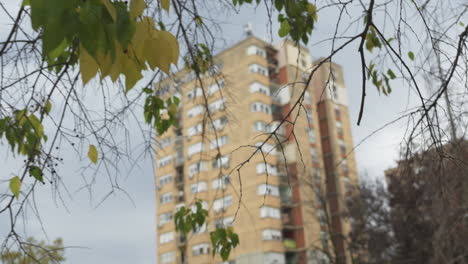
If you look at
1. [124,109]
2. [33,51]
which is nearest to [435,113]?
[124,109]

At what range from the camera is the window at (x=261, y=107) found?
3100 cm

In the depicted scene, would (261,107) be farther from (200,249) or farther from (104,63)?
(104,63)

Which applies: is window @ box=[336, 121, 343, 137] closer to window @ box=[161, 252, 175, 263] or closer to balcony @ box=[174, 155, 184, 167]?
balcony @ box=[174, 155, 184, 167]

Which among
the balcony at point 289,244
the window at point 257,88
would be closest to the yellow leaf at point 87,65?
the balcony at point 289,244

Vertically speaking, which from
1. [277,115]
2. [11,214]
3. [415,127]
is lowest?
[11,214]

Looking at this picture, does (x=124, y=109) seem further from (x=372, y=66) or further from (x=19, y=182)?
(x=372, y=66)

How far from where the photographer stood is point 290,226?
3003cm

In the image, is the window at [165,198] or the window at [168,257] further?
the window at [165,198]

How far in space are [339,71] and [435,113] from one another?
112 feet

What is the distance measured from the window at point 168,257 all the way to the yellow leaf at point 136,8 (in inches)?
1318

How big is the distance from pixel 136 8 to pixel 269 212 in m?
29.0

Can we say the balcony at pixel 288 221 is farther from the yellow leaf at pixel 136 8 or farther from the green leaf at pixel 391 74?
the yellow leaf at pixel 136 8

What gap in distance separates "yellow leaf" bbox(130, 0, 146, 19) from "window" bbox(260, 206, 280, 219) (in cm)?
2814

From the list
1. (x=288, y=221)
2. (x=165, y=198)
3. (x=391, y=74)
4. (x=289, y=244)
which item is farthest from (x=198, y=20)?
(x=165, y=198)
